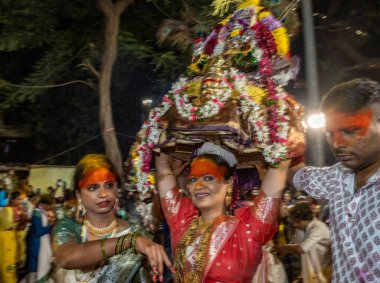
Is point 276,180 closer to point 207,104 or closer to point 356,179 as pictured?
point 356,179

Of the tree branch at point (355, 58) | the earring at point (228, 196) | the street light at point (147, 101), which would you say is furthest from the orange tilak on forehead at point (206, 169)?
the street light at point (147, 101)

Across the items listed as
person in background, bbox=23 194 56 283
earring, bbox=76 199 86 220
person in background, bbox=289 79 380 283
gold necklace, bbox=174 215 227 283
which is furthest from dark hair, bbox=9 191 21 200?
person in background, bbox=289 79 380 283

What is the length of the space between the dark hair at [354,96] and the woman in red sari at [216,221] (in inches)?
20.7

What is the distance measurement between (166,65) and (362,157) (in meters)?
9.99

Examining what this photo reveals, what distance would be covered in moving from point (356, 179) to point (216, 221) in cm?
94

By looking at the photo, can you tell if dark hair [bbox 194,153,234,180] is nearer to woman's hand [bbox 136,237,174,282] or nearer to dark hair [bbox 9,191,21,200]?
woman's hand [bbox 136,237,174,282]

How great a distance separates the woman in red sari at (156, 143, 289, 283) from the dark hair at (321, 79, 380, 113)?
0.52 metres

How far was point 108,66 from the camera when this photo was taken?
41.4 ft

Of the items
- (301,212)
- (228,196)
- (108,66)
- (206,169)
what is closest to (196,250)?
(228,196)

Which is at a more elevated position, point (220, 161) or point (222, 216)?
point (220, 161)

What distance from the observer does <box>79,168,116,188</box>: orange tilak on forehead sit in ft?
10.4

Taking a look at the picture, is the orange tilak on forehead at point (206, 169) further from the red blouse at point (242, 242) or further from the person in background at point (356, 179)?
the person in background at point (356, 179)

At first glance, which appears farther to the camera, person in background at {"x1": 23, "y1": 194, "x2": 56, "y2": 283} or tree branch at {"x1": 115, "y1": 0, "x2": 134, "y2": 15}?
tree branch at {"x1": 115, "y1": 0, "x2": 134, "y2": 15}

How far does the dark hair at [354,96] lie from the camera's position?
2580 millimetres
